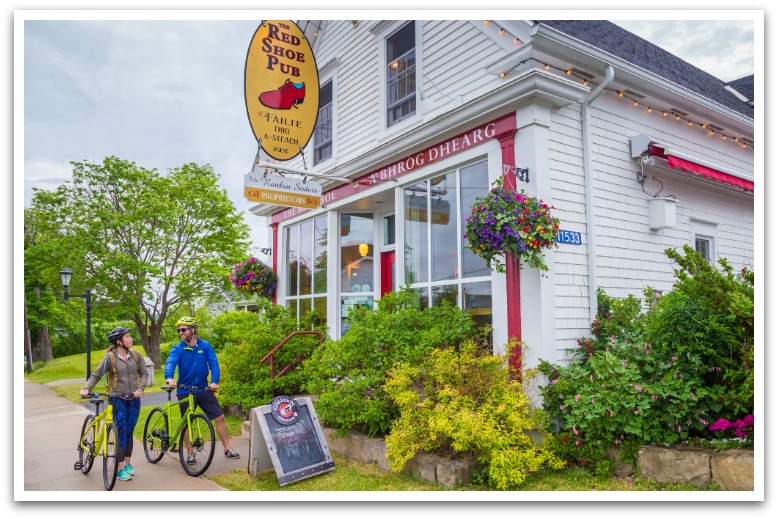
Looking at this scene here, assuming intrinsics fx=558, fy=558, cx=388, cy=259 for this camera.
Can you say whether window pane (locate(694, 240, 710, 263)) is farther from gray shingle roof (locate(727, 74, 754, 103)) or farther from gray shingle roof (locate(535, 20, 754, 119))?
gray shingle roof (locate(727, 74, 754, 103))

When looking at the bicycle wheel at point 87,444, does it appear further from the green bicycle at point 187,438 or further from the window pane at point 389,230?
the window pane at point 389,230

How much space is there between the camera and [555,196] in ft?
20.0

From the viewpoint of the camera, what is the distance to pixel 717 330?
4.64 m

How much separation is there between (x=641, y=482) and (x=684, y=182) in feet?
15.7

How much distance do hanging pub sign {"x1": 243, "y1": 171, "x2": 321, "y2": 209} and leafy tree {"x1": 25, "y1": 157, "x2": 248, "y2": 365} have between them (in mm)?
11673

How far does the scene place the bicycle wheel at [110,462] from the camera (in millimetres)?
5020

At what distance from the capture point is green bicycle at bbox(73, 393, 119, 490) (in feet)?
16.6

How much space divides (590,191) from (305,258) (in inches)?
225

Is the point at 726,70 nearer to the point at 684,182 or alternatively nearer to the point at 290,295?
the point at 684,182

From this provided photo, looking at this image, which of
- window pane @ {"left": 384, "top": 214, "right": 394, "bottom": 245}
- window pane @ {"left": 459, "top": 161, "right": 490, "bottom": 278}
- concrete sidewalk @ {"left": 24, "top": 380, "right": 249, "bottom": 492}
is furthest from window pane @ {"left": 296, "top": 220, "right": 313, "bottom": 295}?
window pane @ {"left": 459, "top": 161, "right": 490, "bottom": 278}

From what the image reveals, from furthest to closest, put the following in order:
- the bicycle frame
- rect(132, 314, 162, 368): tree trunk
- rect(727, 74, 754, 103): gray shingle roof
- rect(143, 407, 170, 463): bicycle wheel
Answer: rect(132, 314, 162, 368): tree trunk < rect(727, 74, 754, 103): gray shingle roof < rect(143, 407, 170, 463): bicycle wheel < the bicycle frame

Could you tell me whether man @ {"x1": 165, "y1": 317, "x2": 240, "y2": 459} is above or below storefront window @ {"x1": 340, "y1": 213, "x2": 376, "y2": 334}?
below

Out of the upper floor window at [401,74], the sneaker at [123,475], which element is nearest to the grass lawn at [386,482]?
the sneaker at [123,475]
